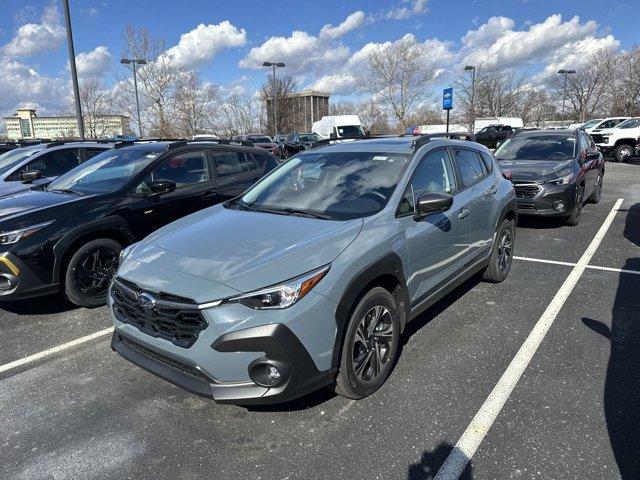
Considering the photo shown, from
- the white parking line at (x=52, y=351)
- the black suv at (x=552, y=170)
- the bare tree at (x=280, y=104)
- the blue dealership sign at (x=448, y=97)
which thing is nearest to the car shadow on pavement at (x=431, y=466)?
the white parking line at (x=52, y=351)

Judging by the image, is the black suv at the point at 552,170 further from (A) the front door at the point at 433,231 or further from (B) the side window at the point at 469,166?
(A) the front door at the point at 433,231

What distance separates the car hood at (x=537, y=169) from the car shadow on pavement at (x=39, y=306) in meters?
7.20

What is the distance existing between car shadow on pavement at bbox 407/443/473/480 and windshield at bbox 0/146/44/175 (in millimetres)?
8548

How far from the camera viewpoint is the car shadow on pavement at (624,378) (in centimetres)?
261

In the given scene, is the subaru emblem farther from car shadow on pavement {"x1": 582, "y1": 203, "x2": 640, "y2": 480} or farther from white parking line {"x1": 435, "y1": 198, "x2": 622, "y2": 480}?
car shadow on pavement {"x1": 582, "y1": 203, "x2": 640, "y2": 480}

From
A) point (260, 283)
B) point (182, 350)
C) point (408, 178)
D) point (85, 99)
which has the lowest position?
point (182, 350)

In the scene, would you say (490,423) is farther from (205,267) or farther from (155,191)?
(155,191)

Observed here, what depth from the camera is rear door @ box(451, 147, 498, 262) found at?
4.50 metres

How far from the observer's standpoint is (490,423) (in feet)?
9.52

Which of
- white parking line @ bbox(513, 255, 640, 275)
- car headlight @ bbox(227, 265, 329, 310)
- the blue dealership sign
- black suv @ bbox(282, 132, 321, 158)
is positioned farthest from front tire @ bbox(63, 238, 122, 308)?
black suv @ bbox(282, 132, 321, 158)

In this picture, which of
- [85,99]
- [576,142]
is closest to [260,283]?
[576,142]

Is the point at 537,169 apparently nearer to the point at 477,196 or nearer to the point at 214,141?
the point at 477,196

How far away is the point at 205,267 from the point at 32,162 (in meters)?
7.04

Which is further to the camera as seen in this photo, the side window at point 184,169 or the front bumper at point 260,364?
the side window at point 184,169
